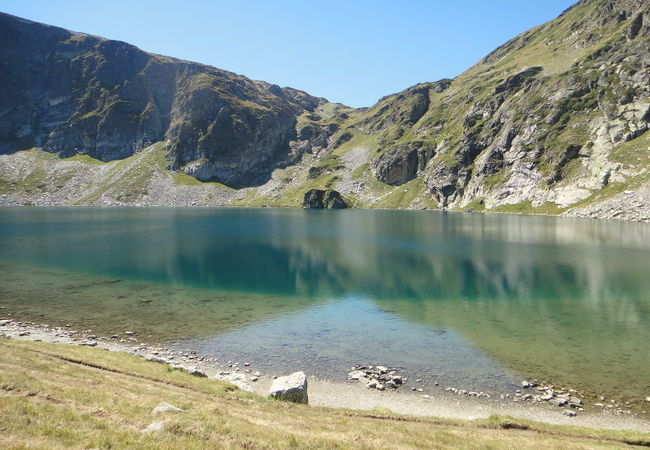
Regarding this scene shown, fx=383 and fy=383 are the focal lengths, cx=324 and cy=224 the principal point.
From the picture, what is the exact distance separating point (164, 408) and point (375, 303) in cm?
3155

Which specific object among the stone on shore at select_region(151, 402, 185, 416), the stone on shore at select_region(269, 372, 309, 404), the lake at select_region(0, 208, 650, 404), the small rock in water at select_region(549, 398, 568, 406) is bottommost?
the small rock in water at select_region(549, 398, 568, 406)

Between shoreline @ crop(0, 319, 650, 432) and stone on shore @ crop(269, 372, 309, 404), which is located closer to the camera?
stone on shore @ crop(269, 372, 309, 404)

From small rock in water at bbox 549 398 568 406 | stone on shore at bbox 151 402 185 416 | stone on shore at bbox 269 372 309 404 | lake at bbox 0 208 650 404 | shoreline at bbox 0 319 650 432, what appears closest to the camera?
stone on shore at bbox 151 402 185 416

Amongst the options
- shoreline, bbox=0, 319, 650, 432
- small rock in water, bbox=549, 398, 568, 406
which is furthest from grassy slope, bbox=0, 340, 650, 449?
small rock in water, bbox=549, 398, 568, 406

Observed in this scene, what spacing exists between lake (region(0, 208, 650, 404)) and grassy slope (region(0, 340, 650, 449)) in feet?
26.4

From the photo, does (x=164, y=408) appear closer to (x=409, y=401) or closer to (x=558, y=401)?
(x=409, y=401)

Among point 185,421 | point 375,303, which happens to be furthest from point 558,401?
point 375,303

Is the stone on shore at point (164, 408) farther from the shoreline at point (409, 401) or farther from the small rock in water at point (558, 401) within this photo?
the small rock in water at point (558, 401)

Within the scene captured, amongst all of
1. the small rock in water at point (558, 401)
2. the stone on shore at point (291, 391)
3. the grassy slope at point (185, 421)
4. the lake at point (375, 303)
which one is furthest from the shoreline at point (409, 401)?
the grassy slope at point (185, 421)

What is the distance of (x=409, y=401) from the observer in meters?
22.8

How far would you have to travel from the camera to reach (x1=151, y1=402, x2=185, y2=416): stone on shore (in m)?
14.0

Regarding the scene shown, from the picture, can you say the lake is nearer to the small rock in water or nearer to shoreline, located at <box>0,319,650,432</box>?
shoreline, located at <box>0,319,650,432</box>

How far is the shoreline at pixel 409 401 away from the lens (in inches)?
821

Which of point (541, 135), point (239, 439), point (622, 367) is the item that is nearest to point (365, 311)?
point (622, 367)
